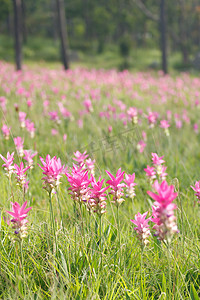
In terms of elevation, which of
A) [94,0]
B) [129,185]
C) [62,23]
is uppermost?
[94,0]

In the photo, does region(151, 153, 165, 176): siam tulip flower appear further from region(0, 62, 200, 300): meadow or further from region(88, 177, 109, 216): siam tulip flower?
region(88, 177, 109, 216): siam tulip flower

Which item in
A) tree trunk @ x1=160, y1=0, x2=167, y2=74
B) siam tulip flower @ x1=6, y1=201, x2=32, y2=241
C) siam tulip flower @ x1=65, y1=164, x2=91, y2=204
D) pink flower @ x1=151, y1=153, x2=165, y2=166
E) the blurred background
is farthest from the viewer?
the blurred background

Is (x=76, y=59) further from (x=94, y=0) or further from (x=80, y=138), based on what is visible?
(x=80, y=138)

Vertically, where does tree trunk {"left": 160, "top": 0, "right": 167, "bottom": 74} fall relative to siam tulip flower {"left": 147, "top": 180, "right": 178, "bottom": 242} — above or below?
above

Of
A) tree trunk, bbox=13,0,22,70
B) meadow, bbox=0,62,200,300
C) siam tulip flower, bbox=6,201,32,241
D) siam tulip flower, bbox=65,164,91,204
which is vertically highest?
tree trunk, bbox=13,0,22,70

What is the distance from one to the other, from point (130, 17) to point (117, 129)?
38.1m

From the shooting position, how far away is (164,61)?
20.0 m

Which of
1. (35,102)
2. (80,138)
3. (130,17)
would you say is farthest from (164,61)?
(130,17)

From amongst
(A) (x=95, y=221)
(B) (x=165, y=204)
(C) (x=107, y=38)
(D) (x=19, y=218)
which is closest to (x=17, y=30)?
(A) (x=95, y=221)

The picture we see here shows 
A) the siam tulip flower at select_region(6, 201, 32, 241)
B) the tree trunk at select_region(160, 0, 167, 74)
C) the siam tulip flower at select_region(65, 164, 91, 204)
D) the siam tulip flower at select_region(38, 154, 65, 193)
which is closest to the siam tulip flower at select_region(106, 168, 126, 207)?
the siam tulip flower at select_region(65, 164, 91, 204)

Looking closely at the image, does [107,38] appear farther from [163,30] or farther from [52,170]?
[52,170]

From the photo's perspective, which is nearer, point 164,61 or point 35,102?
point 35,102

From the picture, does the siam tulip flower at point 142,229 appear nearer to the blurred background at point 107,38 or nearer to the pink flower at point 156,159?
the pink flower at point 156,159

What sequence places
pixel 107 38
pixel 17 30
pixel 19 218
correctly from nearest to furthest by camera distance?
1. pixel 19 218
2. pixel 17 30
3. pixel 107 38
